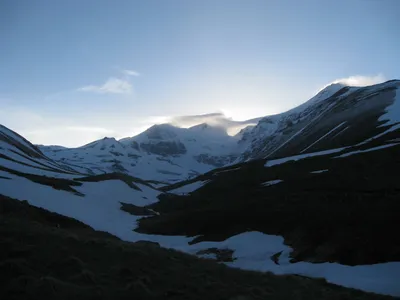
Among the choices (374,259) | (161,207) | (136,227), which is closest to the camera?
(374,259)

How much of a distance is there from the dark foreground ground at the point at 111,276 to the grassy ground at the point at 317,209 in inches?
395

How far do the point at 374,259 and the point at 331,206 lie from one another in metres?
16.5

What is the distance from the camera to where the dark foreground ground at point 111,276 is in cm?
1230

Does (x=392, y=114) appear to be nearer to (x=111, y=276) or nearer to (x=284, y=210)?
(x=284, y=210)

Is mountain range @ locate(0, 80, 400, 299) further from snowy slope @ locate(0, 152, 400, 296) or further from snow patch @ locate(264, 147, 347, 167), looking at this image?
snow patch @ locate(264, 147, 347, 167)

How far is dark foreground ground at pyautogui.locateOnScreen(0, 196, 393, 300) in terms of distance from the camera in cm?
1230

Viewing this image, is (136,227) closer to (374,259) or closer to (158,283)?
(374,259)

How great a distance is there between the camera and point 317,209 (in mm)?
42250

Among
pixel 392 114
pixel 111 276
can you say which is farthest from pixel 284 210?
pixel 392 114

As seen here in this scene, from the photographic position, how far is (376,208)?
37125 mm

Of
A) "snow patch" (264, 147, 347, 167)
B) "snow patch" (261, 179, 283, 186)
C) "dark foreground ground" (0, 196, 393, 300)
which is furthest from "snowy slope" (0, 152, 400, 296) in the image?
"snow patch" (264, 147, 347, 167)

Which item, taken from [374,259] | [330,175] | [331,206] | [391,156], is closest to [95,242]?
[374,259]

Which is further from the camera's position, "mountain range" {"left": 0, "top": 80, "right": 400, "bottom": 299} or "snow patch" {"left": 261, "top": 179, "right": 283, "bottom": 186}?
"snow patch" {"left": 261, "top": 179, "right": 283, "bottom": 186}

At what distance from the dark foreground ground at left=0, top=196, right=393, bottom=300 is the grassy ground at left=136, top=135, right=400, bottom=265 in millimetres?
10027
